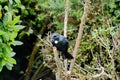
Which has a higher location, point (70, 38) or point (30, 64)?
point (70, 38)

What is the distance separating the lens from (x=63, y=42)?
2301 mm

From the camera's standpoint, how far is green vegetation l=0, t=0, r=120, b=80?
2.95m

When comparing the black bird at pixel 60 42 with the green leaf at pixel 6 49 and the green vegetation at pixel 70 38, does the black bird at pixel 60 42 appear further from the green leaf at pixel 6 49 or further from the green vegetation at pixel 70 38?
the green leaf at pixel 6 49

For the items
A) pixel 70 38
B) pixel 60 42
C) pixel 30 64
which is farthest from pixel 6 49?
pixel 30 64

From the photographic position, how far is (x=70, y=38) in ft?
13.9

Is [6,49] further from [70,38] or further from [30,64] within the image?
[30,64]

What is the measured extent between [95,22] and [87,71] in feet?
2.46

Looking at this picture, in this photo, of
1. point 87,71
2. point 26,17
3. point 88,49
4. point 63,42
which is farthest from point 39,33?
point 63,42

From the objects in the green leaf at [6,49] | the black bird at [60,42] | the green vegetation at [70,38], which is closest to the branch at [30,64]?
the green vegetation at [70,38]

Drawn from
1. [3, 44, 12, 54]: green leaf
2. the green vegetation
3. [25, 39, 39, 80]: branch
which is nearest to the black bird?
the green vegetation

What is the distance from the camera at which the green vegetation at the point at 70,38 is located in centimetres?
295

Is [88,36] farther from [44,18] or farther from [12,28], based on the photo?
[12,28]

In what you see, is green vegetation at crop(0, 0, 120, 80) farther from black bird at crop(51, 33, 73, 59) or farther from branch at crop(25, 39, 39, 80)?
black bird at crop(51, 33, 73, 59)

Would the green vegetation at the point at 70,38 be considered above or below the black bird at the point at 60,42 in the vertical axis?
below
